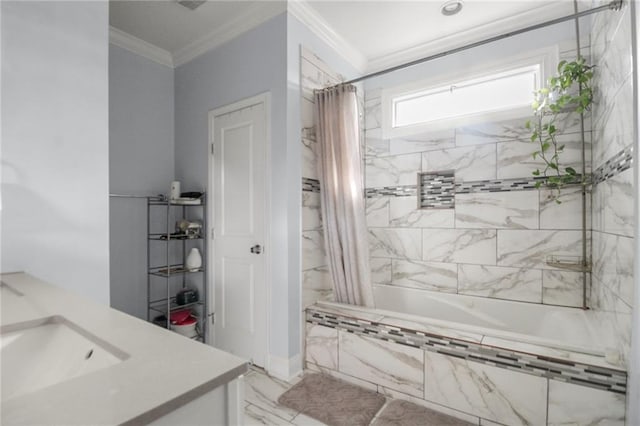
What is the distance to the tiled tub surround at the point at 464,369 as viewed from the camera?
141 centimetres

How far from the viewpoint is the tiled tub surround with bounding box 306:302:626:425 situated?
141cm

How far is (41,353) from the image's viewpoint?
32.4 inches

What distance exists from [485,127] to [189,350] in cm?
266

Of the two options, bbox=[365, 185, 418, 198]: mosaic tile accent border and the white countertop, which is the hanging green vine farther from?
the white countertop

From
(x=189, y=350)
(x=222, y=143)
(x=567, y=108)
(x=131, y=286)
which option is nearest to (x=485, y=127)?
(x=567, y=108)

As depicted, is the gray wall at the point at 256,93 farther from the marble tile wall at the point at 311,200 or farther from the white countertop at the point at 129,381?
the white countertop at the point at 129,381

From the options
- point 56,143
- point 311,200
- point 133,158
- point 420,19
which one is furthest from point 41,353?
point 420,19

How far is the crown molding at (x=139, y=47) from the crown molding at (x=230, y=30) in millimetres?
85

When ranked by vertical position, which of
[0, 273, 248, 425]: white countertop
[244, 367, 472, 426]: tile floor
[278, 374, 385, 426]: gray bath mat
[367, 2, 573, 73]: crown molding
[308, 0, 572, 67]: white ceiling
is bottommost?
[244, 367, 472, 426]: tile floor

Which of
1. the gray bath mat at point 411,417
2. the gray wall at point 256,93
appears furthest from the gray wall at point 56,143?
the gray bath mat at point 411,417

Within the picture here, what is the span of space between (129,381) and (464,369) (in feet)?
5.55

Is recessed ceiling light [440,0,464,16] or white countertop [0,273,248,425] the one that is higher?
recessed ceiling light [440,0,464,16]

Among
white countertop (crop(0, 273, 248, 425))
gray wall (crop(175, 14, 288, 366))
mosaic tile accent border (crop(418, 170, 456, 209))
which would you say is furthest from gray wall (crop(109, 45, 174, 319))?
mosaic tile accent border (crop(418, 170, 456, 209))

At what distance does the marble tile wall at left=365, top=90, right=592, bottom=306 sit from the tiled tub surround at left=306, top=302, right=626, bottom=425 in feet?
2.80
